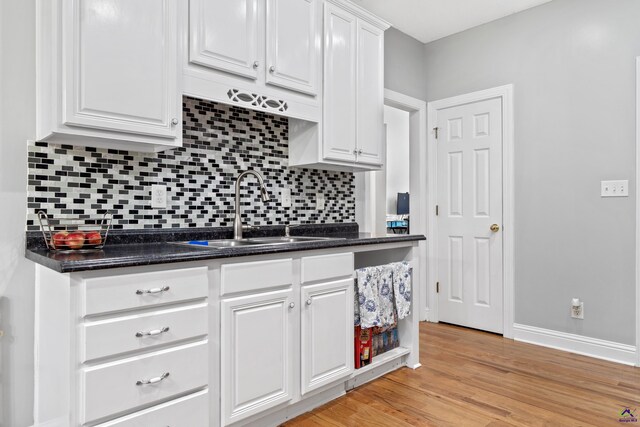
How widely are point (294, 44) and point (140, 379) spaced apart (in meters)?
1.85

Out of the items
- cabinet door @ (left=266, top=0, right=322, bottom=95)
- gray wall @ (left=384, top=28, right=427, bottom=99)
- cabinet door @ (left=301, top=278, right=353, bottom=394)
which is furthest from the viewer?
gray wall @ (left=384, top=28, right=427, bottom=99)

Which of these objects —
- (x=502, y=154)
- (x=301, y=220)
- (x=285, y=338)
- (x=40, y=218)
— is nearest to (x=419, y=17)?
(x=502, y=154)

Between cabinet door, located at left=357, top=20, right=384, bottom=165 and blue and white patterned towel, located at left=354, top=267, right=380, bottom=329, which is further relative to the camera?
cabinet door, located at left=357, top=20, right=384, bottom=165

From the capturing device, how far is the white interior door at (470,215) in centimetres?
351

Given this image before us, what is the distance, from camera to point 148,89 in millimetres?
1761

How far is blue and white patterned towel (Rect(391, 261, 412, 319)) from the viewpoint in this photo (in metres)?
2.57

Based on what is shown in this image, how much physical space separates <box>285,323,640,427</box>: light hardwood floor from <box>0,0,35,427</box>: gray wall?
47.0 inches

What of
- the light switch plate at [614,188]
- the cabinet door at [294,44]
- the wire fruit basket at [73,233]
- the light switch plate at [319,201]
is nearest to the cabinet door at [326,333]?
the light switch plate at [319,201]

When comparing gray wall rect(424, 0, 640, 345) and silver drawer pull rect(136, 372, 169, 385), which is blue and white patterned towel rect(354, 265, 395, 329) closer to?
silver drawer pull rect(136, 372, 169, 385)

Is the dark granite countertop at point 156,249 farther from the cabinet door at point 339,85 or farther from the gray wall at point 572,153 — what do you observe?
the gray wall at point 572,153

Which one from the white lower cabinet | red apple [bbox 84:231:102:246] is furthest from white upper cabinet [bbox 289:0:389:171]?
red apple [bbox 84:231:102:246]

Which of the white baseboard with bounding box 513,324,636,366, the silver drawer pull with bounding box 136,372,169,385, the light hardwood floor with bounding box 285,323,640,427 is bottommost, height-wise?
the light hardwood floor with bounding box 285,323,640,427

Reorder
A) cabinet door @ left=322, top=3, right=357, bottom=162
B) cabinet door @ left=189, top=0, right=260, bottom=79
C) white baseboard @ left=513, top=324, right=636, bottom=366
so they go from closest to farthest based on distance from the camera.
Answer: cabinet door @ left=189, top=0, right=260, bottom=79 < cabinet door @ left=322, top=3, right=357, bottom=162 < white baseboard @ left=513, top=324, right=636, bottom=366

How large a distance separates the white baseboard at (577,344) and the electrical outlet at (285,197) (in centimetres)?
216
